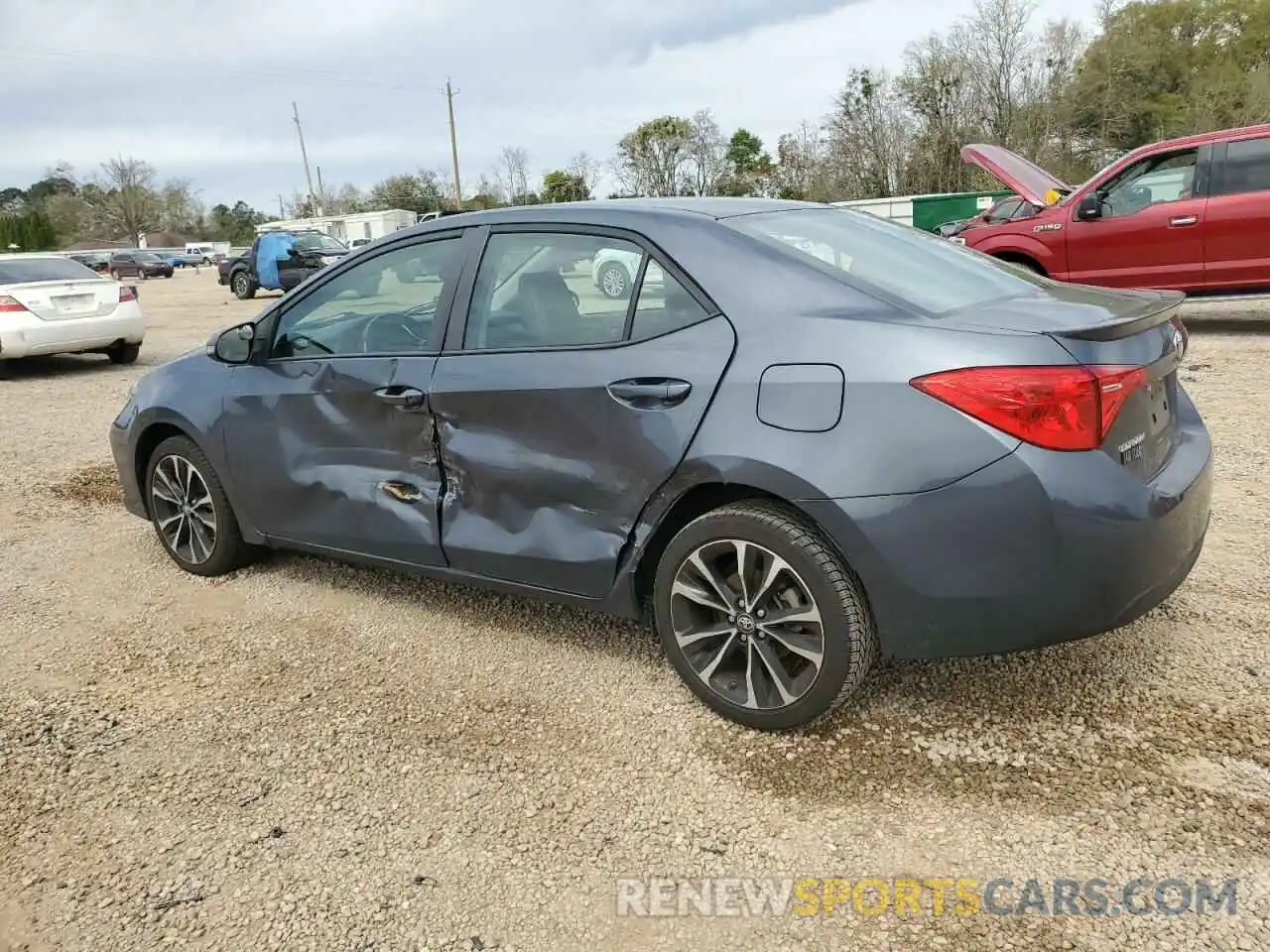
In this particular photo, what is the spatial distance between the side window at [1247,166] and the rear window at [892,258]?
22.6 feet

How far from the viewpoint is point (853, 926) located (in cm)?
210

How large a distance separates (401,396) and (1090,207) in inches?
325

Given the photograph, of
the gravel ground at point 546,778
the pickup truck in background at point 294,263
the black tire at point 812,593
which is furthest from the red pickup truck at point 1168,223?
the pickup truck in background at point 294,263

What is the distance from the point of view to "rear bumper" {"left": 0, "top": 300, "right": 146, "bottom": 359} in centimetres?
1031

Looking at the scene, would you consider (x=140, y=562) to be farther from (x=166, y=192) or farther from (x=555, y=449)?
(x=166, y=192)

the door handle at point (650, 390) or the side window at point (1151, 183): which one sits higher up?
the side window at point (1151, 183)

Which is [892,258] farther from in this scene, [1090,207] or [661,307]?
[1090,207]

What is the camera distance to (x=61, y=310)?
10.6m

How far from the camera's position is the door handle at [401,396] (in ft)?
11.0

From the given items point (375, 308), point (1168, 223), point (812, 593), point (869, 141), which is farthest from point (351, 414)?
point (869, 141)

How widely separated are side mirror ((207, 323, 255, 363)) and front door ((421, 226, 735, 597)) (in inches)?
37.0

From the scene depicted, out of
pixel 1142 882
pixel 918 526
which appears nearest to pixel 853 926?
pixel 1142 882

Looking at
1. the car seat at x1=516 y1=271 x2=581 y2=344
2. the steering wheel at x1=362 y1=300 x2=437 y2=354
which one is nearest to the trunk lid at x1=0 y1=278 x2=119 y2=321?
the steering wheel at x1=362 y1=300 x2=437 y2=354

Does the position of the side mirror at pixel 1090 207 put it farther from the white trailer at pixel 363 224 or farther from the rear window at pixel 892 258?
the white trailer at pixel 363 224
